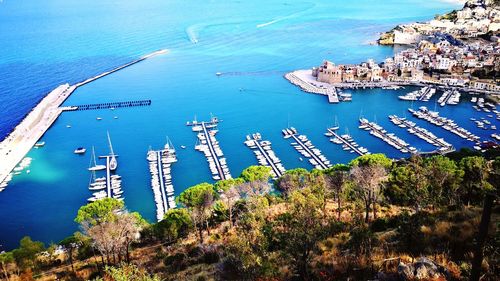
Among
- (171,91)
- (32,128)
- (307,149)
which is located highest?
(171,91)

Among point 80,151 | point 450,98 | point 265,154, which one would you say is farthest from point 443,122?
point 80,151

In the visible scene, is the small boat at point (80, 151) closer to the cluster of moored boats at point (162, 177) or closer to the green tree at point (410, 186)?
the cluster of moored boats at point (162, 177)

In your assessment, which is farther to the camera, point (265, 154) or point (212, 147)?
point (212, 147)

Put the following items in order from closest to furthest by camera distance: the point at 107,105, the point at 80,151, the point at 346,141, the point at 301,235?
the point at 301,235 → the point at 346,141 → the point at 80,151 → the point at 107,105

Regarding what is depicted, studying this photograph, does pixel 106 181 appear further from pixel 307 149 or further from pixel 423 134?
pixel 423 134

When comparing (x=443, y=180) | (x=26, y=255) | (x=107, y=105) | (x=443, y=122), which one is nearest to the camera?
(x=443, y=180)

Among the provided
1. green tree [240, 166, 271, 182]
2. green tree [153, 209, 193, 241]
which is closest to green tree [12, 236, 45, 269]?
green tree [153, 209, 193, 241]

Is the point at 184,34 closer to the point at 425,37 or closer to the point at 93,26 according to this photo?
the point at 93,26
